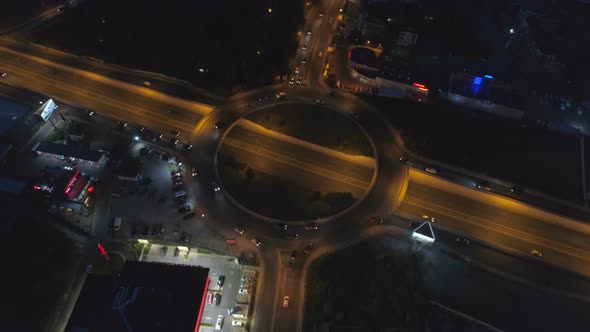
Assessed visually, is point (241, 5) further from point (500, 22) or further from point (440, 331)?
point (440, 331)

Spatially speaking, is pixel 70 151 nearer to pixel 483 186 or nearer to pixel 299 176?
pixel 299 176

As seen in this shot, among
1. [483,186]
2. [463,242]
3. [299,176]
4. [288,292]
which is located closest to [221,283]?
[288,292]

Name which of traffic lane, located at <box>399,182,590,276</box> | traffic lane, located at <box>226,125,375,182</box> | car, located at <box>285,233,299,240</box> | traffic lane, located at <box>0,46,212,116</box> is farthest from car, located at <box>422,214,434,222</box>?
traffic lane, located at <box>0,46,212,116</box>

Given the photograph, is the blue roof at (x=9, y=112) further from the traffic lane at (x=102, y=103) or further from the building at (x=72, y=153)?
the building at (x=72, y=153)

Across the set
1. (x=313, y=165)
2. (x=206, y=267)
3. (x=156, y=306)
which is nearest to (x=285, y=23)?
(x=313, y=165)

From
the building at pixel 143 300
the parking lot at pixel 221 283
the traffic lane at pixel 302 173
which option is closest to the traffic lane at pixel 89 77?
the traffic lane at pixel 302 173

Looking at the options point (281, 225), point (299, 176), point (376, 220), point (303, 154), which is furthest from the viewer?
point (303, 154)

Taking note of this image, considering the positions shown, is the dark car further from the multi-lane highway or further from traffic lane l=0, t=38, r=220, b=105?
traffic lane l=0, t=38, r=220, b=105
